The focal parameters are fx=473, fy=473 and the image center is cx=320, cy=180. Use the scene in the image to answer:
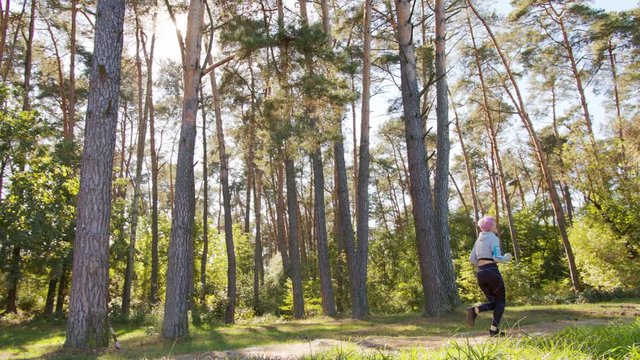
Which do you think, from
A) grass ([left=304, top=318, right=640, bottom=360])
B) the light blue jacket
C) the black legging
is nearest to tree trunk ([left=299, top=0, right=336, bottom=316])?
the light blue jacket

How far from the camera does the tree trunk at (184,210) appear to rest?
934 centimetres

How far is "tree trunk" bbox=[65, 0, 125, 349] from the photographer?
7.13 m

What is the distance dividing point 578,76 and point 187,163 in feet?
58.5

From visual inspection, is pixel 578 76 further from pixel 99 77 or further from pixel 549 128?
pixel 99 77

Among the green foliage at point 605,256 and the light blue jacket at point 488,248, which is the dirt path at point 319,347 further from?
the green foliage at point 605,256

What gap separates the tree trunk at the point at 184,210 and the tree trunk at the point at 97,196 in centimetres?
202

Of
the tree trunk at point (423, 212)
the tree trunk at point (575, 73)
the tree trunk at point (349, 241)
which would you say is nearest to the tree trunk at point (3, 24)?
the tree trunk at point (349, 241)

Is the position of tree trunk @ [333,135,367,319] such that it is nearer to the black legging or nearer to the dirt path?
the dirt path

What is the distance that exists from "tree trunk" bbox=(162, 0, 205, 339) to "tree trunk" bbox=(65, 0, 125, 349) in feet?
6.62


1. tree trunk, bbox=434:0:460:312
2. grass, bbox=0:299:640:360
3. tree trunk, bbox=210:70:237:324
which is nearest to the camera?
grass, bbox=0:299:640:360

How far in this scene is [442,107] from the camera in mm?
11992

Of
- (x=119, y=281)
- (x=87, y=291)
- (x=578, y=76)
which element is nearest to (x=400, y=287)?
(x=578, y=76)

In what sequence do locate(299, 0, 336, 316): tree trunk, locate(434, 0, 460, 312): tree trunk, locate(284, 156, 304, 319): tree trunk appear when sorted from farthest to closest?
locate(284, 156, 304, 319): tree trunk → locate(299, 0, 336, 316): tree trunk → locate(434, 0, 460, 312): tree trunk

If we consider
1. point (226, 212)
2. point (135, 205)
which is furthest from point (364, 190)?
point (135, 205)
